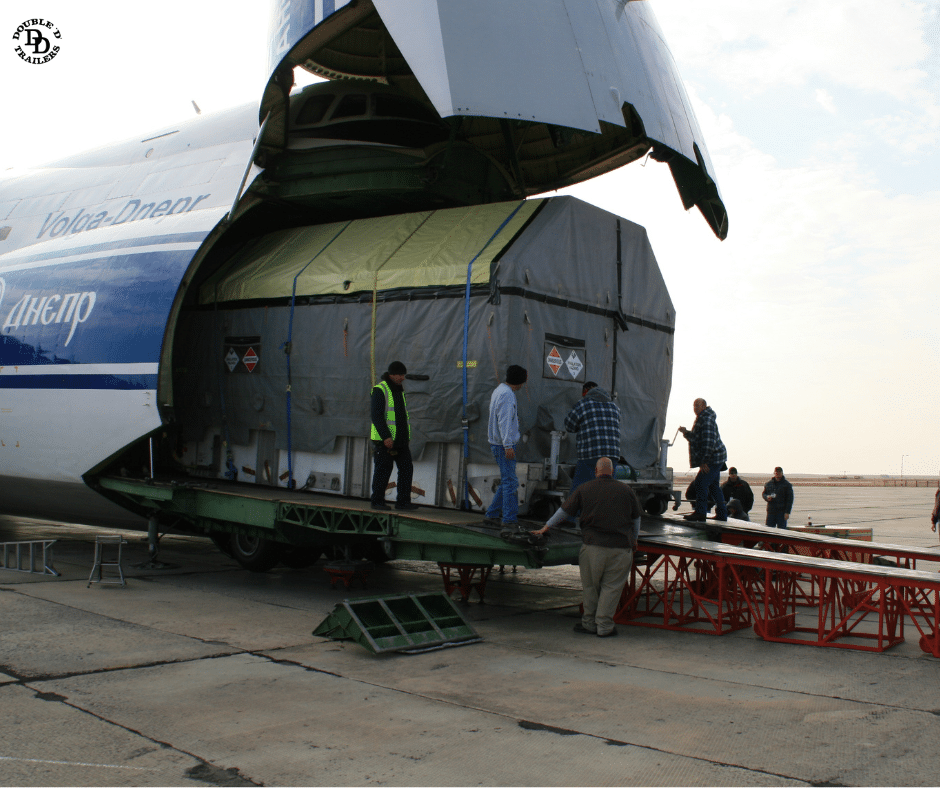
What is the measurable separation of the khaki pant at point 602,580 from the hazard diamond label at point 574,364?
2401 mm

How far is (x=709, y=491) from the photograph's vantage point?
11.7 metres

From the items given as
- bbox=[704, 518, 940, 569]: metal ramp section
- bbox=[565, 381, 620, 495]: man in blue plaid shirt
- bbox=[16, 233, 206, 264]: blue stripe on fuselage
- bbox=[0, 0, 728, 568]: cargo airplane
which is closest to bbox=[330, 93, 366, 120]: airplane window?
bbox=[0, 0, 728, 568]: cargo airplane

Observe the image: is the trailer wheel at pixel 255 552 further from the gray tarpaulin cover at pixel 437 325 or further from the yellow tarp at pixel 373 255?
the yellow tarp at pixel 373 255

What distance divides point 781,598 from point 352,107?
8.33m

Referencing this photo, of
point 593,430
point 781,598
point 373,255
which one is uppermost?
point 373,255

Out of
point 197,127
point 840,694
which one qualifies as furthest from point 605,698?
point 197,127

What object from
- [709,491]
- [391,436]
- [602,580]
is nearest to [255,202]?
[391,436]

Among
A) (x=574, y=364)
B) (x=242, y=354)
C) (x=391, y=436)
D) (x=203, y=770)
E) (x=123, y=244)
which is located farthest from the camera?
(x=123, y=244)

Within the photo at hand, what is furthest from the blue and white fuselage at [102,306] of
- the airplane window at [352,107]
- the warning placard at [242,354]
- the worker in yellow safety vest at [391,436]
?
A: the worker in yellow safety vest at [391,436]

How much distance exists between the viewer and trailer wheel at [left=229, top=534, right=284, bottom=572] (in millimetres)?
11195

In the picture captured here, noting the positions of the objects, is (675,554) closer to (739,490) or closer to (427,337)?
(427,337)

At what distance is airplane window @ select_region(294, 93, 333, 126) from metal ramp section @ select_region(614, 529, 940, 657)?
7239 mm

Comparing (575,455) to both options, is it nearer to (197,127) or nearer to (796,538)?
(796,538)

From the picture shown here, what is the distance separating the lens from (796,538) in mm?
10102
